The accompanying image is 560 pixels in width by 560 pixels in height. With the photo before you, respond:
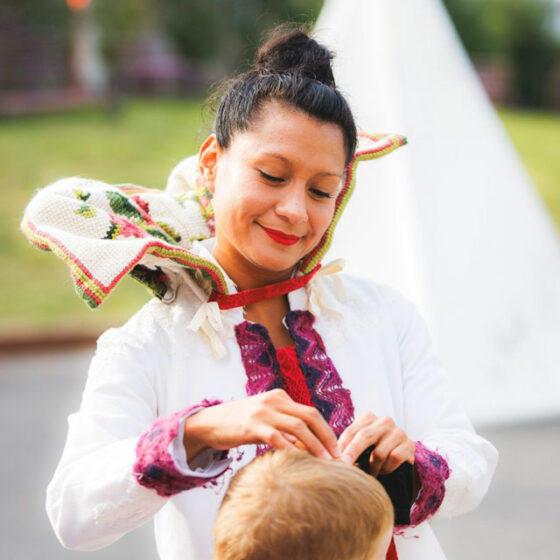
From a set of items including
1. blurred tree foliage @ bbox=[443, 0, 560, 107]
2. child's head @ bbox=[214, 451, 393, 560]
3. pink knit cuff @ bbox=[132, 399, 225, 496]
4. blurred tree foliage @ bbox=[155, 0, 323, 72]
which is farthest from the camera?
blurred tree foliage @ bbox=[443, 0, 560, 107]

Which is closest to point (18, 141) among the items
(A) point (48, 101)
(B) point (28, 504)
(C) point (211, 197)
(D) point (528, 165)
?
(A) point (48, 101)

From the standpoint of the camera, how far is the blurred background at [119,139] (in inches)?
141

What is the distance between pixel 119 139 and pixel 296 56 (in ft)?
34.9

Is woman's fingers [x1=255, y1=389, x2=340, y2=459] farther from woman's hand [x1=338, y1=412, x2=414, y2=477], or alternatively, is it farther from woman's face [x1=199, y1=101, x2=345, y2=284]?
woman's face [x1=199, y1=101, x2=345, y2=284]

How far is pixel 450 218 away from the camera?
4027 mm

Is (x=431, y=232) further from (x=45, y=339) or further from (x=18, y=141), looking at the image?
(x=18, y=141)

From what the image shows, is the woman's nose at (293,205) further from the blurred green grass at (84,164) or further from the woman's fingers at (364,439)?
the blurred green grass at (84,164)

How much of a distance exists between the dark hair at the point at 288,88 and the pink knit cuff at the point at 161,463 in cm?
50

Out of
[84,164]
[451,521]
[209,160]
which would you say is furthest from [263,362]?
[84,164]

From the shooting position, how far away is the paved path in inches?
132

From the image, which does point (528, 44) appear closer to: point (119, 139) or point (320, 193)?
point (119, 139)

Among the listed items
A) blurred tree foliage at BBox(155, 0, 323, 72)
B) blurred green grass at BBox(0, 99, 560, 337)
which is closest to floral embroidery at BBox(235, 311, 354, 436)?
blurred green grass at BBox(0, 99, 560, 337)

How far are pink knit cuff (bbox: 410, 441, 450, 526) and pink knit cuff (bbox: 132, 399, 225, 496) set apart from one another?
310 millimetres

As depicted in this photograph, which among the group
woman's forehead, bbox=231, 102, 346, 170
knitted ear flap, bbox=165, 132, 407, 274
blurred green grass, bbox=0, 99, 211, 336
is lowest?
blurred green grass, bbox=0, 99, 211, 336
